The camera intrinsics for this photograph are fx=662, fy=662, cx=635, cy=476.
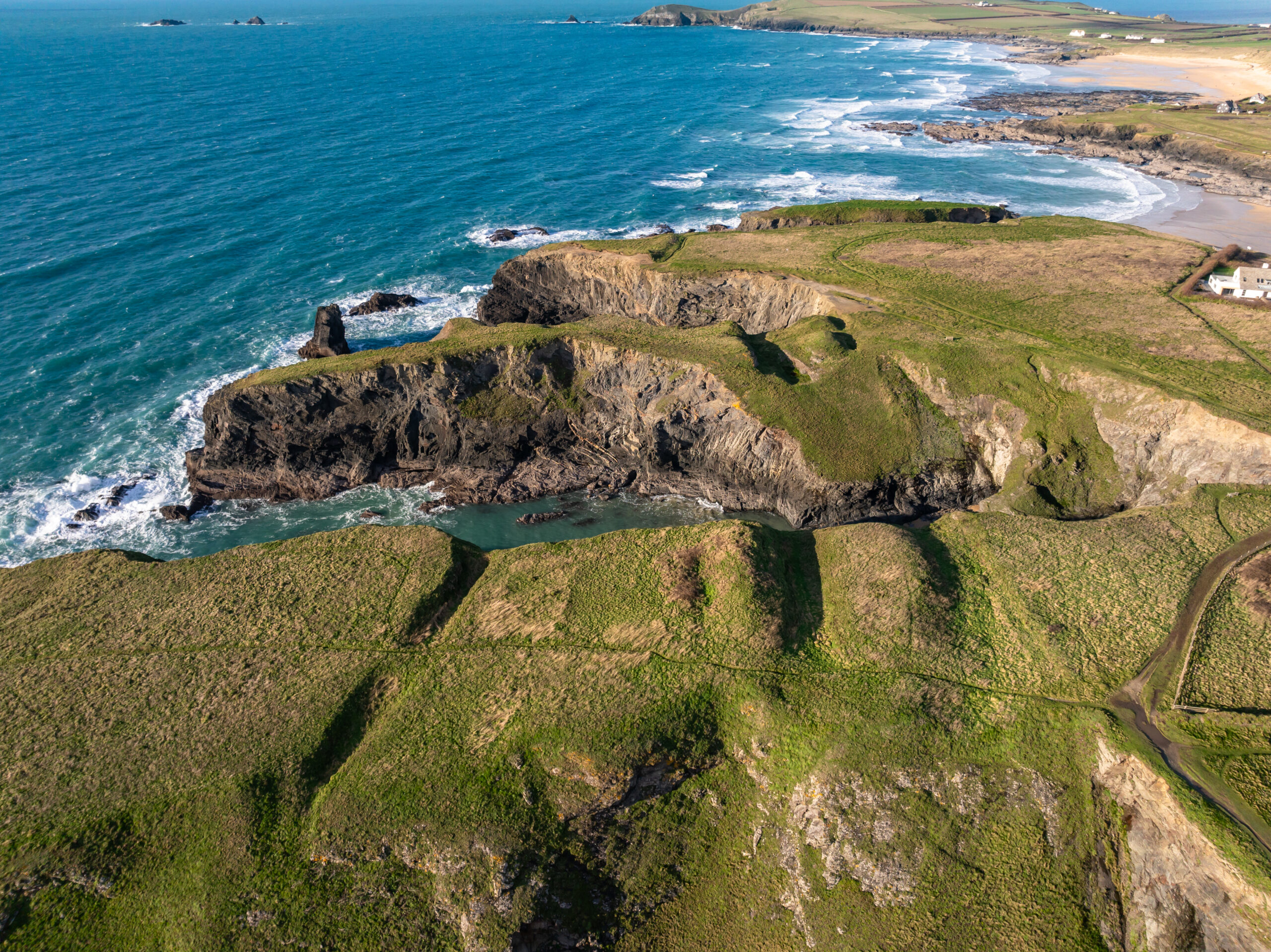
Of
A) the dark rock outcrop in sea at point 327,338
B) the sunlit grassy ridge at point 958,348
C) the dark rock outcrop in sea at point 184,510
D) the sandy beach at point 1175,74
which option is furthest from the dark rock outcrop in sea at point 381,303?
the sandy beach at point 1175,74

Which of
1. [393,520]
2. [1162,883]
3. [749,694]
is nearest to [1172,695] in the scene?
[1162,883]

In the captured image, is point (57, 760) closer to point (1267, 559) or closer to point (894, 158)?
point (1267, 559)

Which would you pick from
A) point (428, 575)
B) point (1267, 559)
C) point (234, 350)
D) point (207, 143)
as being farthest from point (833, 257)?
point (207, 143)

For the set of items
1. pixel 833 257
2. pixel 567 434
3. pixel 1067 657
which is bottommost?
pixel 567 434

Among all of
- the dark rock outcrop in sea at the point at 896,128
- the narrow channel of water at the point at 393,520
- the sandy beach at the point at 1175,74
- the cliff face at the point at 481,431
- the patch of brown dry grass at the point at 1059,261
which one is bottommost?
the narrow channel of water at the point at 393,520

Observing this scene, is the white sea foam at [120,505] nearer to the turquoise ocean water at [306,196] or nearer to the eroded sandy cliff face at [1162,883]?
the turquoise ocean water at [306,196]

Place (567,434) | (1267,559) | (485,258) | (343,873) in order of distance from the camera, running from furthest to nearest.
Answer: (485,258)
(567,434)
(1267,559)
(343,873)
